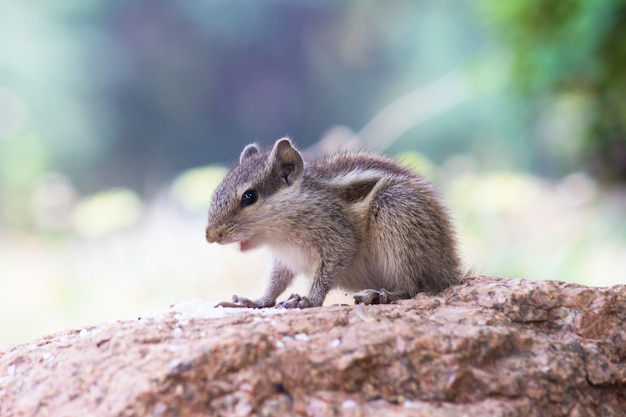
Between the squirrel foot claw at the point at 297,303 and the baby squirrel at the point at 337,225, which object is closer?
the squirrel foot claw at the point at 297,303

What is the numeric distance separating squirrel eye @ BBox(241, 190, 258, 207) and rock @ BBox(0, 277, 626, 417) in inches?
26.3

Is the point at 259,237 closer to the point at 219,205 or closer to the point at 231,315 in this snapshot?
the point at 219,205

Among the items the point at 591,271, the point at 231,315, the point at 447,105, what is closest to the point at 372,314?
the point at 231,315

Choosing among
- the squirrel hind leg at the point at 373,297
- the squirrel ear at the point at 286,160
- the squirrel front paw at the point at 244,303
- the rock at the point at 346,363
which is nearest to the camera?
the rock at the point at 346,363

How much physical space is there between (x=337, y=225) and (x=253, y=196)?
1.20 ft

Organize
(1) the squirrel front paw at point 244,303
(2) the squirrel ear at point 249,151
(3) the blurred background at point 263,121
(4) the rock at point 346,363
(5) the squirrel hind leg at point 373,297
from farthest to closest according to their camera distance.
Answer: (3) the blurred background at point 263,121 < (2) the squirrel ear at point 249,151 < (1) the squirrel front paw at point 244,303 < (5) the squirrel hind leg at point 373,297 < (4) the rock at point 346,363

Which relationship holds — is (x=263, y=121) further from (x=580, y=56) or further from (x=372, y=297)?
(x=372, y=297)

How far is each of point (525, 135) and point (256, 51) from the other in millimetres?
2744

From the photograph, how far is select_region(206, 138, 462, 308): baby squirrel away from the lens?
2.82 m

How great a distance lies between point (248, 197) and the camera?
9.88ft

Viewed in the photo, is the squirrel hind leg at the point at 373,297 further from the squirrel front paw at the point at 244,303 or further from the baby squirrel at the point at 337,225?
the squirrel front paw at the point at 244,303

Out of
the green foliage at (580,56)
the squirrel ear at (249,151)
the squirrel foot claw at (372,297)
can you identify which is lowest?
the squirrel foot claw at (372,297)

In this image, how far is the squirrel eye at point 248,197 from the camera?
2998mm

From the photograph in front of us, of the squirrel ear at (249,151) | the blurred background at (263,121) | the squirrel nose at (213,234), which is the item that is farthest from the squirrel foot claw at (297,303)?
the blurred background at (263,121)
